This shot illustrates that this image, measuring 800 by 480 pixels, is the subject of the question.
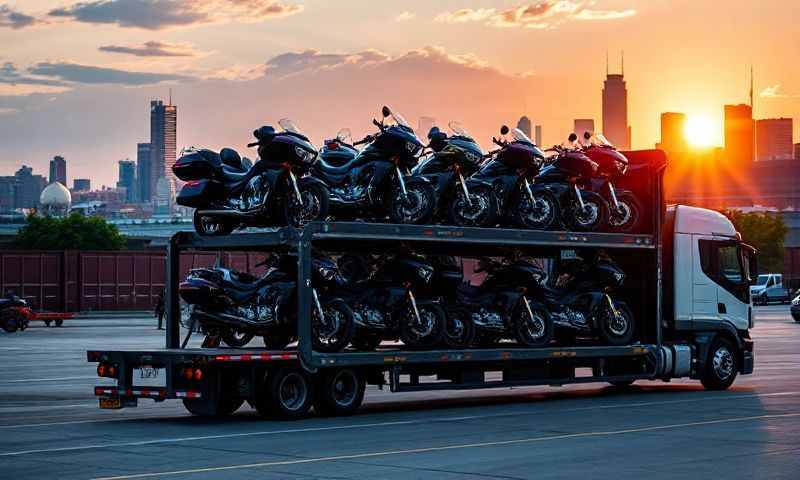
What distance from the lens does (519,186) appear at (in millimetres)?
21609

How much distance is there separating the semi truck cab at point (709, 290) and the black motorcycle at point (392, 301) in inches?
205

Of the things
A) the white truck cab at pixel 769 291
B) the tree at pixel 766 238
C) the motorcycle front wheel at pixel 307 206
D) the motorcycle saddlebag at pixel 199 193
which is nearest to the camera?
the motorcycle front wheel at pixel 307 206

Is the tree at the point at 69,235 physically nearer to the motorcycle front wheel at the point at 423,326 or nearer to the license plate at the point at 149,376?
the motorcycle front wheel at the point at 423,326

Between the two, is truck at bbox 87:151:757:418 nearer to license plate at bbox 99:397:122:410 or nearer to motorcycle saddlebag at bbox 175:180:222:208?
license plate at bbox 99:397:122:410

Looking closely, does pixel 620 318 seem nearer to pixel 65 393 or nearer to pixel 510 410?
pixel 510 410

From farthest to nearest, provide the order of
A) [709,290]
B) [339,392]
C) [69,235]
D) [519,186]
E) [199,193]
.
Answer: [69,235]
[709,290]
[519,186]
[199,193]
[339,392]

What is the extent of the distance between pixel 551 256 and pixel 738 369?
3794 millimetres

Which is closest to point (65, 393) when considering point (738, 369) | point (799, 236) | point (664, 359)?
point (664, 359)

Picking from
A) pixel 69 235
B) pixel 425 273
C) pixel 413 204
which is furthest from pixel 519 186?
pixel 69 235

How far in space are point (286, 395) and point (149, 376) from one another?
5.60 feet

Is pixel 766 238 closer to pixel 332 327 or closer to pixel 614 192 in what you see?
pixel 614 192

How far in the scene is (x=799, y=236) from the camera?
16188cm

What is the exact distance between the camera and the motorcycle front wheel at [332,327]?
1850 cm

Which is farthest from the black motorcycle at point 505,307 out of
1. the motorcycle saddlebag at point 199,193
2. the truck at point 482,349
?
the motorcycle saddlebag at point 199,193
